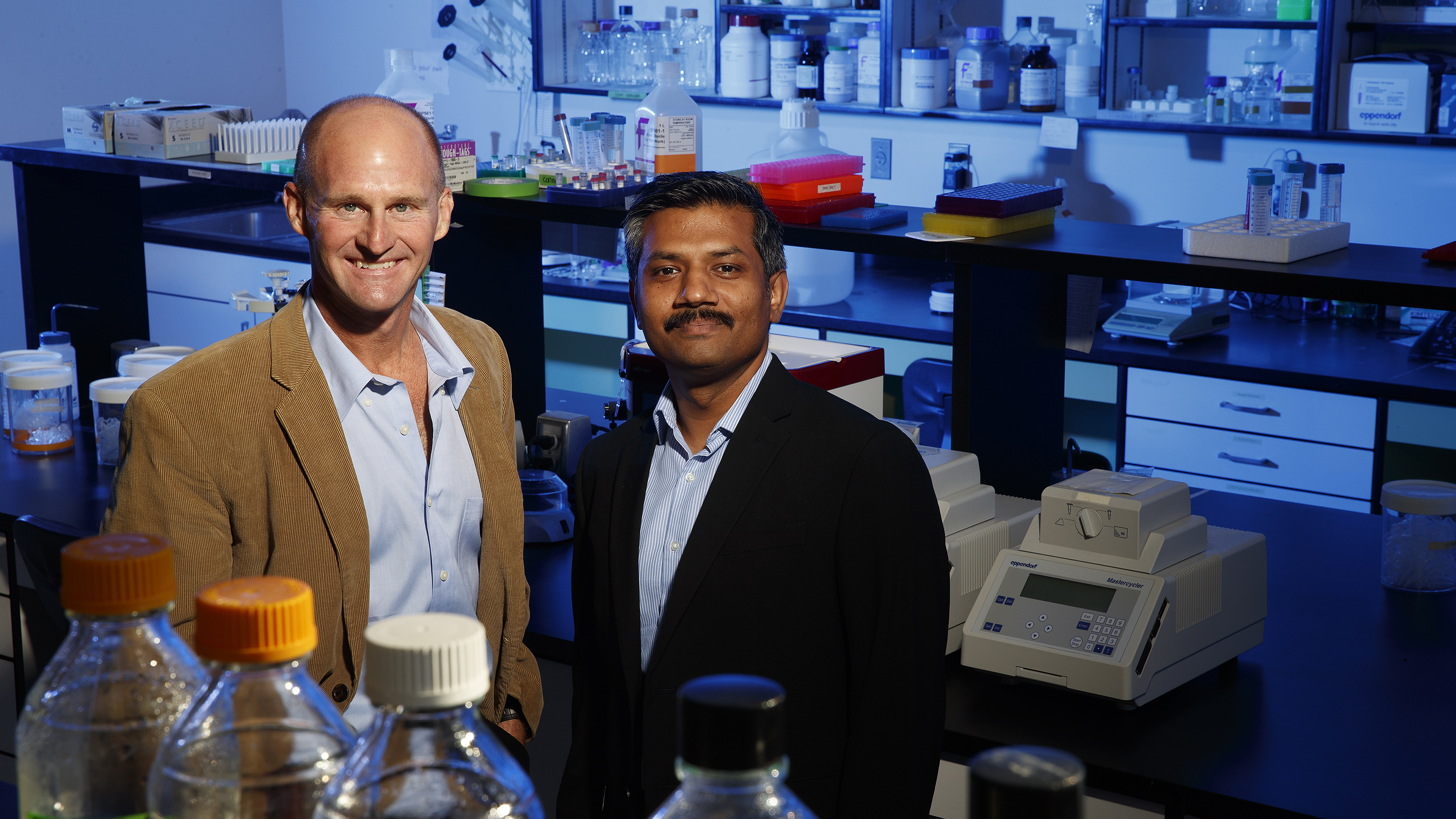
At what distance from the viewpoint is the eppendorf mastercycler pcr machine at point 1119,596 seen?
5.70 feet

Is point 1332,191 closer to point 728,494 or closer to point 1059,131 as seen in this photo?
point 1059,131

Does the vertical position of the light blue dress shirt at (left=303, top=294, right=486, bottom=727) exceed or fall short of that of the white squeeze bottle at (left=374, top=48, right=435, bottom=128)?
it falls short

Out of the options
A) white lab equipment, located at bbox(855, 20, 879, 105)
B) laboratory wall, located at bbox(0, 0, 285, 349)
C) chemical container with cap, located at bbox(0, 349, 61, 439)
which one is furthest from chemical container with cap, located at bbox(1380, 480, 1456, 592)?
laboratory wall, located at bbox(0, 0, 285, 349)

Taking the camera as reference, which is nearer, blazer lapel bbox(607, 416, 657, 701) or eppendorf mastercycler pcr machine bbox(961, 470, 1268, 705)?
blazer lapel bbox(607, 416, 657, 701)

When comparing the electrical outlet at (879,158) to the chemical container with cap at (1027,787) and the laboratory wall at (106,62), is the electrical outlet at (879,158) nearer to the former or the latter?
the laboratory wall at (106,62)

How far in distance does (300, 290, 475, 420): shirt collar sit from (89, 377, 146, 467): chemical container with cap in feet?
4.36

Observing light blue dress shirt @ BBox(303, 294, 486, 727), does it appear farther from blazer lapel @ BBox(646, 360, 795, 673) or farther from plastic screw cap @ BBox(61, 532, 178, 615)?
plastic screw cap @ BBox(61, 532, 178, 615)

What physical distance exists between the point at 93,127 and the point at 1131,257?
2.33 m

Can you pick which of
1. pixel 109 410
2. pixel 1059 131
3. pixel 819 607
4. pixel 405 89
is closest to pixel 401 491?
pixel 819 607

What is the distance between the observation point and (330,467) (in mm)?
1557

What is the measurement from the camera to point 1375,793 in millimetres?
1523

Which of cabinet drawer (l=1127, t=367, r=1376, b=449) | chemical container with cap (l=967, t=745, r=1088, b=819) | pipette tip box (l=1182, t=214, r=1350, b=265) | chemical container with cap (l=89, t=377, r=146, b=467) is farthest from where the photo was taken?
cabinet drawer (l=1127, t=367, r=1376, b=449)

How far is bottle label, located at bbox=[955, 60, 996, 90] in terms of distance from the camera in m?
4.62

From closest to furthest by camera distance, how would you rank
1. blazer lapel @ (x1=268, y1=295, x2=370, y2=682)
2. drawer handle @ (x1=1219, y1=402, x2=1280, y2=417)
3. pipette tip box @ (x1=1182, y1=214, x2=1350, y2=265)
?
1. blazer lapel @ (x1=268, y1=295, x2=370, y2=682)
2. pipette tip box @ (x1=1182, y1=214, x2=1350, y2=265)
3. drawer handle @ (x1=1219, y1=402, x2=1280, y2=417)
